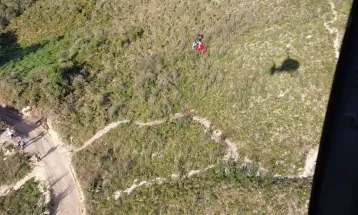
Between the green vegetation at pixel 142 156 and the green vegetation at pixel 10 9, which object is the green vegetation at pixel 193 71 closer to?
the green vegetation at pixel 142 156

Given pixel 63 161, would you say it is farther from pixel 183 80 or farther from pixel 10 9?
pixel 10 9

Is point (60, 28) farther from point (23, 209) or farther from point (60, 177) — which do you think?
point (23, 209)

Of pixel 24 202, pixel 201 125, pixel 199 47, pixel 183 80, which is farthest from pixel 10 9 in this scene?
pixel 201 125

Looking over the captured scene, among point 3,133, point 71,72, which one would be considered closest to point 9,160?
point 3,133

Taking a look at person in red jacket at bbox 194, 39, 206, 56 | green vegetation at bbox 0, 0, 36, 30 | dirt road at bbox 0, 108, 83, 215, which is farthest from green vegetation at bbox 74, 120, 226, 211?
green vegetation at bbox 0, 0, 36, 30

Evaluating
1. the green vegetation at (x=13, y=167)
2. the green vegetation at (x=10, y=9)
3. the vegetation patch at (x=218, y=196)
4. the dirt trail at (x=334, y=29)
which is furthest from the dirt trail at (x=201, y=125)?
the green vegetation at (x=10, y=9)

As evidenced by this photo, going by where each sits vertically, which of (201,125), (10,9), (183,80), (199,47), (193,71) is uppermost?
(10,9)
